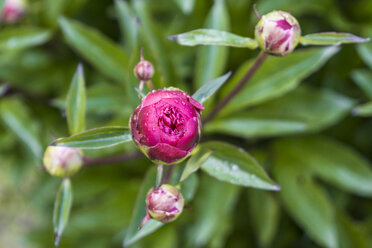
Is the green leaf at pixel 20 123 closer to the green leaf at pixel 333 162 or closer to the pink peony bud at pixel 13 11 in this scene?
the pink peony bud at pixel 13 11

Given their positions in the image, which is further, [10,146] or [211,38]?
[10,146]

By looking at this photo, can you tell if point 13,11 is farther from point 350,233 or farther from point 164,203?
point 350,233

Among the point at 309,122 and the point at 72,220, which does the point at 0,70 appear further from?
the point at 309,122

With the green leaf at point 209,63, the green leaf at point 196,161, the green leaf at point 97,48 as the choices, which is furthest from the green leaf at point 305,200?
the green leaf at point 196,161

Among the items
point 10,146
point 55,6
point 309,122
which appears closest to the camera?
point 309,122

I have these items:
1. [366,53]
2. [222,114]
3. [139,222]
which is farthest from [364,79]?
[139,222]

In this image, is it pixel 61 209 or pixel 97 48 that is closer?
pixel 61 209

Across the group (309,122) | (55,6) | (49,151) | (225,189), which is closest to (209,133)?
(225,189)
